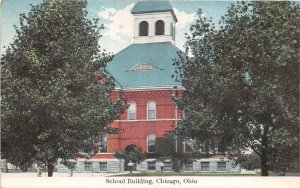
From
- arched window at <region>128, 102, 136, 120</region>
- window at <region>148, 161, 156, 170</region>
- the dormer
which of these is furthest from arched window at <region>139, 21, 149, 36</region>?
window at <region>148, 161, 156, 170</region>

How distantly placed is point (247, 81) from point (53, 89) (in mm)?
6646

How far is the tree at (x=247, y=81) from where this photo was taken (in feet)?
59.1

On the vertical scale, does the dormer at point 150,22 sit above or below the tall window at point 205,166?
above

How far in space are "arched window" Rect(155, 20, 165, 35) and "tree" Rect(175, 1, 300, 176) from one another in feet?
3.25

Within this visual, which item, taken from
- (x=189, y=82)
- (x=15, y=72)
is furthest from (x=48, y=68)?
(x=189, y=82)

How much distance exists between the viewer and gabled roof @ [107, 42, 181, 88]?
19.7m

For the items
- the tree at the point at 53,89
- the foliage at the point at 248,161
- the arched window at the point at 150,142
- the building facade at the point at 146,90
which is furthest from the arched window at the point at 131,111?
the foliage at the point at 248,161

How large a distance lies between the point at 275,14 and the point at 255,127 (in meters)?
3.87

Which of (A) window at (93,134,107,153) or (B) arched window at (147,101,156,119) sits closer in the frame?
(A) window at (93,134,107,153)

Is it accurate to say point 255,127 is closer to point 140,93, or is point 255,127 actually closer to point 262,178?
point 262,178

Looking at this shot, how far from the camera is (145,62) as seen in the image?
20.1 m

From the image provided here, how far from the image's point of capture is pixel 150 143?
20.3m

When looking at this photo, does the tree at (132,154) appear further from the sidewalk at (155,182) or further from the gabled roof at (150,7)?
the gabled roof at (150,7)

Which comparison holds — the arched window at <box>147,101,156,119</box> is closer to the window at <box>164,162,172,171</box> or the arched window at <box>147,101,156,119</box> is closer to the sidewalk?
the window at <box>164,162,172,171</box>
